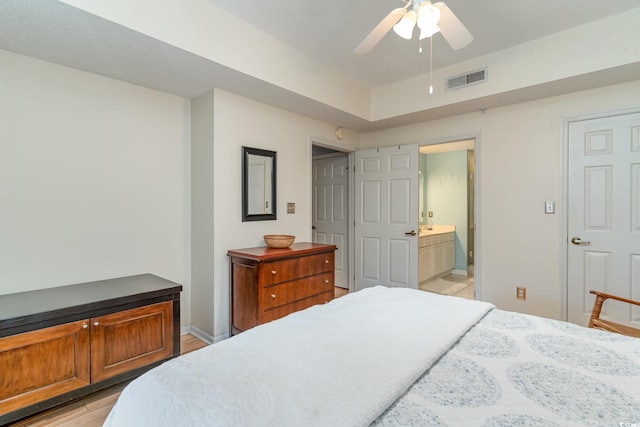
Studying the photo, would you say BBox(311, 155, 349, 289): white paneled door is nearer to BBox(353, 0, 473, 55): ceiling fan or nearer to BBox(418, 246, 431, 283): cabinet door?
A: BBox(418, 246, 431, 283): cabinet door

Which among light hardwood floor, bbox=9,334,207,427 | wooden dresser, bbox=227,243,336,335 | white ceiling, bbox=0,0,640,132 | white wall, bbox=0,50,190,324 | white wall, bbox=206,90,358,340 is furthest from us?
white wall, bbox=206,90,358,340

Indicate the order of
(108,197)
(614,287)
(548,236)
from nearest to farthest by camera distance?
(108,197)
(614,287)
(548,236)

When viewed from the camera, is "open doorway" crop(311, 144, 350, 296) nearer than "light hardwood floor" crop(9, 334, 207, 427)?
No

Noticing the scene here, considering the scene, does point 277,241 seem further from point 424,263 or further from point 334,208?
point 424,263

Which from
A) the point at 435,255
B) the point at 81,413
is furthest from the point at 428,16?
the point at 435,255

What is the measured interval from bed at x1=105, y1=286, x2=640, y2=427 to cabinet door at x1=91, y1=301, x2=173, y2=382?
1.24 metres

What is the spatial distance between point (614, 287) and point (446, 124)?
2.25 meters

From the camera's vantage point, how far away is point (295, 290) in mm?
2852

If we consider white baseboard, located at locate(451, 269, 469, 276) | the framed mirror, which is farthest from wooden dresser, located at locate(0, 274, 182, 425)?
white baseboard, located at locate(451, 269, 469, 276)

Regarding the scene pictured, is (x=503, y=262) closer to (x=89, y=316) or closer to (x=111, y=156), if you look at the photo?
(x=89, y=316)

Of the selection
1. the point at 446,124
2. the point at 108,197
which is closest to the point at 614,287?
the point at 446,124

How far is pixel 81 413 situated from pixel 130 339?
1.48 ft

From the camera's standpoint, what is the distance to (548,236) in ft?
10.0

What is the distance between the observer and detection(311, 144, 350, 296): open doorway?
15.0 feet
